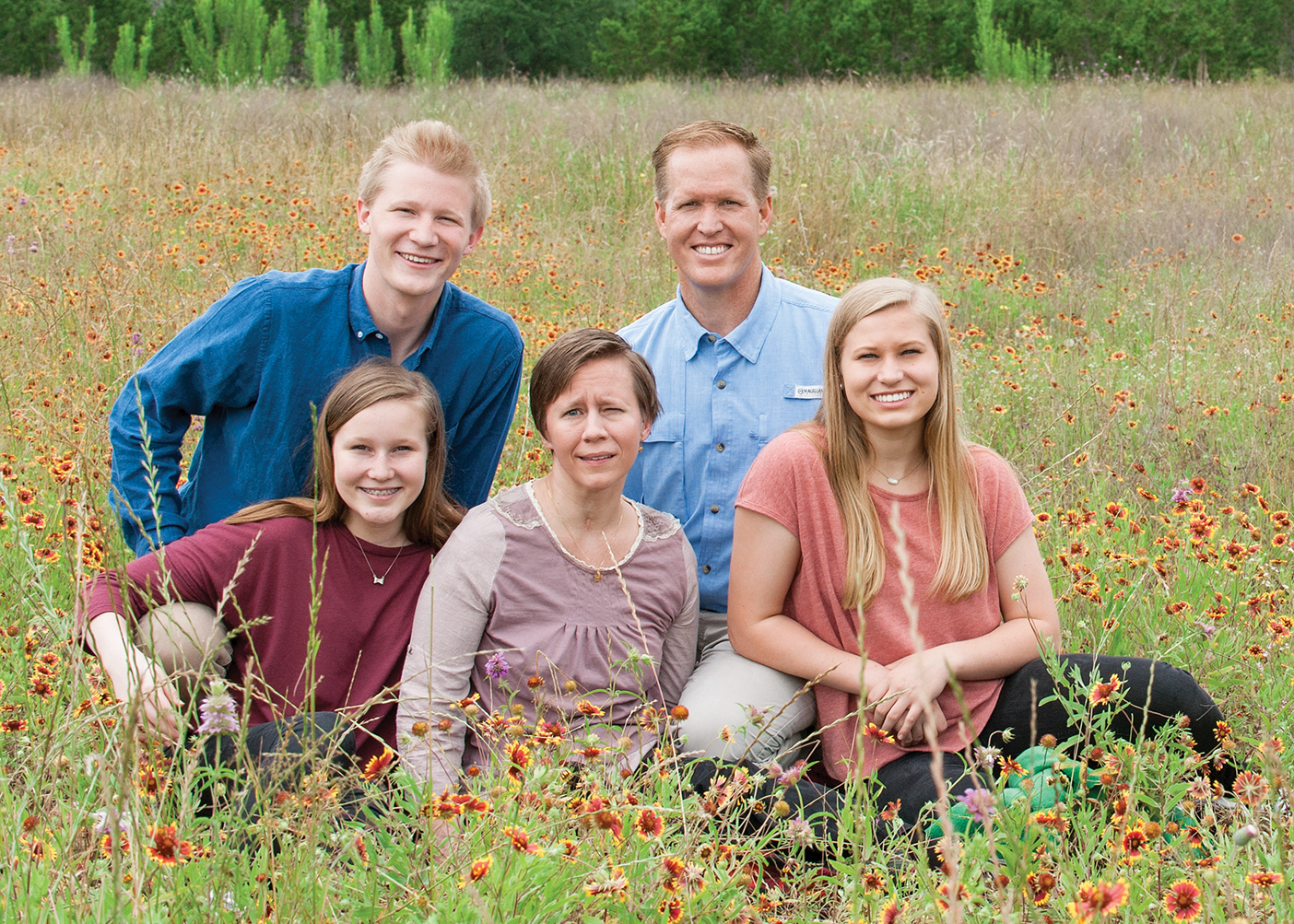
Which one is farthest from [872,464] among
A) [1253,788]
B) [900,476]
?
[1253,788]

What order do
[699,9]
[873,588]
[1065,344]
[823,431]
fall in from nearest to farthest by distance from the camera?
[873,588], [823,431], [1065,344], [699,9]

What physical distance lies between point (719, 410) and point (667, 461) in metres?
0.20

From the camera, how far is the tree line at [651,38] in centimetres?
1897

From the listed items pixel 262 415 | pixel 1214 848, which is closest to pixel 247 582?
pixel 262 415

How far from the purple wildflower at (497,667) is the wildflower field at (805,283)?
201 mm

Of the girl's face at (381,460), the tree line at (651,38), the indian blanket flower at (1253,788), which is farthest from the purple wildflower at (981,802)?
the tree line at (651,38)

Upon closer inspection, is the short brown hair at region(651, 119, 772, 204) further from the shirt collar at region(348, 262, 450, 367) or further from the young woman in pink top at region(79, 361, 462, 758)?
the young woman in pink top at region(79, 361, 462, 758)

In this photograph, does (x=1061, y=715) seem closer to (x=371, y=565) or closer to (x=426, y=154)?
(x=371, y=565)

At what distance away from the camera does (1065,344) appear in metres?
Result: 5.04

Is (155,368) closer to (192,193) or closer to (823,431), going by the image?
(823,431)

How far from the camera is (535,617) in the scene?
256 centimetres

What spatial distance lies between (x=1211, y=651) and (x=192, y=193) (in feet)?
20.3

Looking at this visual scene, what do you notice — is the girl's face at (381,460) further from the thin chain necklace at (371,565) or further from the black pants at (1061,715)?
the black pants at (1061,715)

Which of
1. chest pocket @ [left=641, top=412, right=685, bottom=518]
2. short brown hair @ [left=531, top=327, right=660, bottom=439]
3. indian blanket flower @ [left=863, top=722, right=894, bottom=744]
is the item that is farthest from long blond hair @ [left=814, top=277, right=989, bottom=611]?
chest pocket @ [left=641, top=412, right=685, bottom=518]
